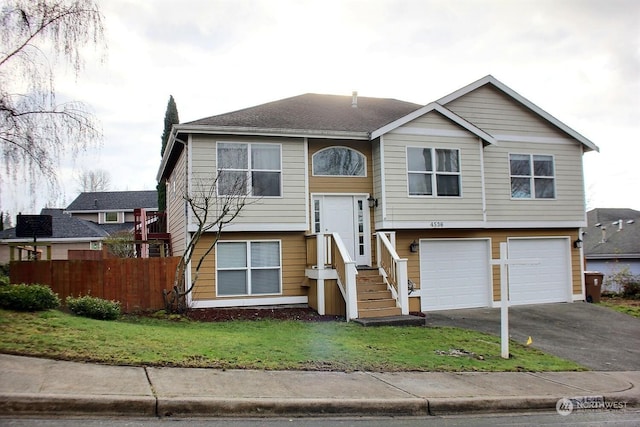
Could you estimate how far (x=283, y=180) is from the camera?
14.6m

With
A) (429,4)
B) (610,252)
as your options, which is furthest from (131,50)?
(610,252)

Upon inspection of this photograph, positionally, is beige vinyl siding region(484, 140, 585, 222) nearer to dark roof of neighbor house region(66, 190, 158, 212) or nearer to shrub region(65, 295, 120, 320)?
shrub region(65, 295, 120, 320)

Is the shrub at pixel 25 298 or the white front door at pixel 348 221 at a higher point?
the white front door at pixel 348 221

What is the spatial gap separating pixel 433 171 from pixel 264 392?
10.6m

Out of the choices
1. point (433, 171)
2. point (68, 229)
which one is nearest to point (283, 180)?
point (433, 171)

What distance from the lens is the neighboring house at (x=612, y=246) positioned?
3145 centimetres

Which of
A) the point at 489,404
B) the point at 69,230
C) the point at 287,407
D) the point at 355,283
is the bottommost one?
the point at 489,404

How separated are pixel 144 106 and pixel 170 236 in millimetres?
6130

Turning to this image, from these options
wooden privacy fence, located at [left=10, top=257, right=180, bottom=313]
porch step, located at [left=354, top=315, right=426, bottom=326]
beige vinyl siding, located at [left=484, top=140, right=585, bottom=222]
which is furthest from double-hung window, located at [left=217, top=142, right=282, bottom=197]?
beige vinyl siding, located at [left=484, top=140, right=585, bottom=222]

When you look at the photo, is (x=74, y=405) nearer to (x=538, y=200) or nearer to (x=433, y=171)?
(x=433, y=171)

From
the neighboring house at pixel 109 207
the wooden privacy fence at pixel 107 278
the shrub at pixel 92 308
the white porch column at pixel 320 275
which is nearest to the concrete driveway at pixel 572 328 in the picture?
the white porch column at pixel 320 275

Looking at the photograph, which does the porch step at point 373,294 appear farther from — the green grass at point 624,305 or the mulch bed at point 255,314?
the green grass at point 624,305

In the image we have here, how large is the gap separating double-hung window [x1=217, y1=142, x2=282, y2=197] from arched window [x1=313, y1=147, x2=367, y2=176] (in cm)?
132

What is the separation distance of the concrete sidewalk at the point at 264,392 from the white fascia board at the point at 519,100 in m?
10.5
